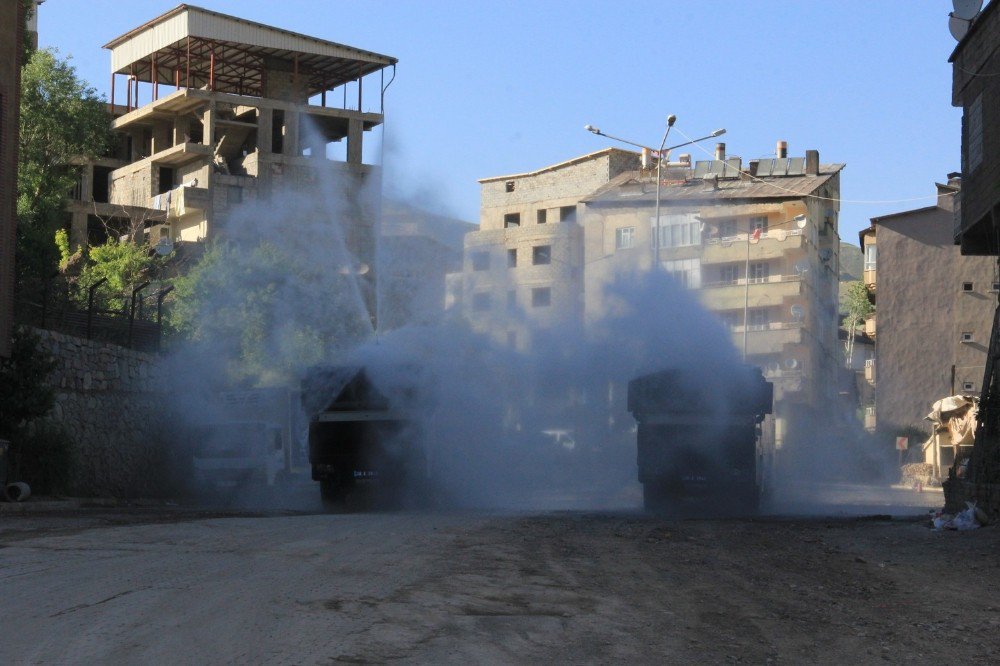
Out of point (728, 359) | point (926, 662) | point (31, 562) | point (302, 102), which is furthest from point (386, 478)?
point (302, 102)

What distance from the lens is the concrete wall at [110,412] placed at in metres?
27.0

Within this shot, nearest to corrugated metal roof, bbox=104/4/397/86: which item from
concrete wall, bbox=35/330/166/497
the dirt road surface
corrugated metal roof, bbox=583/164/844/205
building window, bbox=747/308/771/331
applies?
corrugated metal roof, bbox=583/164/844/205

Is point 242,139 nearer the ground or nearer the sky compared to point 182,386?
nearer the sky

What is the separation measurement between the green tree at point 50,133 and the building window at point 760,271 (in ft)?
116

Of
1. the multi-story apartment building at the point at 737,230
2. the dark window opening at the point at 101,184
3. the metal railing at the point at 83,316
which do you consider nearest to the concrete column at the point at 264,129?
the dark window opening at the point at 101,184

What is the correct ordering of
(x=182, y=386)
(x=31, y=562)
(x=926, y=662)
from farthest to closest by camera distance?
1. (x=182, y=386)
2. (x=31, y=562)
3. (x=926, y=662)

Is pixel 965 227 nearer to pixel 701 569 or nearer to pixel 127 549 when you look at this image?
pixel 701 569

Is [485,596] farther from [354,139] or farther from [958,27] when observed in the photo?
[354,139]

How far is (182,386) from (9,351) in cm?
932

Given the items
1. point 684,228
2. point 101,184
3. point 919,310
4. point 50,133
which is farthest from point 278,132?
point 919,310

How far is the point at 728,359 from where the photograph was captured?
25578 millimetres

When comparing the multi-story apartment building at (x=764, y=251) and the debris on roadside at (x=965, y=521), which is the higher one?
the multi-story apartment building at (x=764, y=251)

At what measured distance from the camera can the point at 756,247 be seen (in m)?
68.6

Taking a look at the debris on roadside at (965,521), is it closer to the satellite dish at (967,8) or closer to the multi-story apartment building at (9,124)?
the satellite dish at (967,8)
